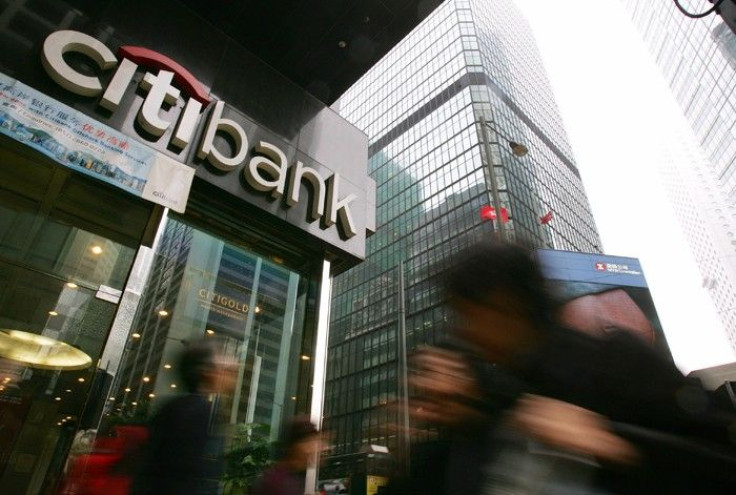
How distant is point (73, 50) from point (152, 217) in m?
2.02

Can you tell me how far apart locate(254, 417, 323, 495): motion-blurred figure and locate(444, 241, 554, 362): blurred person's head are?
255 cm

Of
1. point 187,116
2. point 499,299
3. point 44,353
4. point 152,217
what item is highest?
point 187,116

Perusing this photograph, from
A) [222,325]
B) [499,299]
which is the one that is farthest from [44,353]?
[499,299]

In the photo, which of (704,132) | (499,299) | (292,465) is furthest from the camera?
(704,132)

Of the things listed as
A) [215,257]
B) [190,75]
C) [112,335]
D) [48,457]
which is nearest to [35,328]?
[112,335]

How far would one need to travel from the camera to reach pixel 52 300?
4.33m

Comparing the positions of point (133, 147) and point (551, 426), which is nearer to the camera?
point (551, 426)

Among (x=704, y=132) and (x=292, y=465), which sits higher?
(x=704, y=132)

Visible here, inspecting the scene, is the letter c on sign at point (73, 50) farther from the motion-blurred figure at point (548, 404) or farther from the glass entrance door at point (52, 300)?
the motion-blurred figure at point (548, 404)

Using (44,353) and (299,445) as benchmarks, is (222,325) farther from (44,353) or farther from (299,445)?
(299,445)

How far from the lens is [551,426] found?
0.88 metres

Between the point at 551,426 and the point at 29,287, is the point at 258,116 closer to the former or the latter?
the point at 29,287

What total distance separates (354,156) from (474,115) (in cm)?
4089

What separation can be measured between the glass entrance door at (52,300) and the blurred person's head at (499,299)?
12.5 ft
